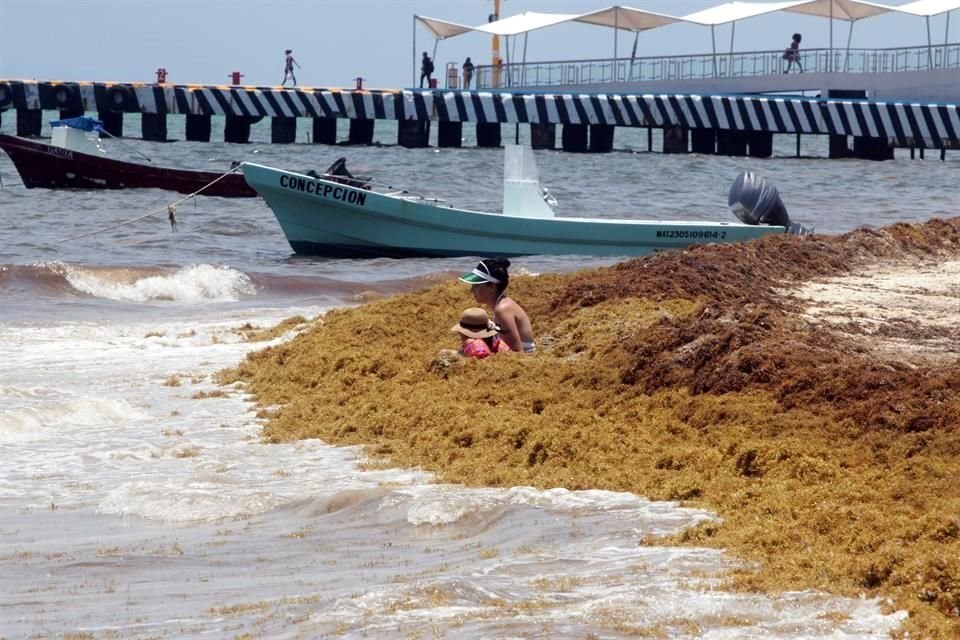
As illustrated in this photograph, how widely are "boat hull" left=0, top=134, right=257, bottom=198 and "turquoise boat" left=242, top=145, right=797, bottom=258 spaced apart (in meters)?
9.44

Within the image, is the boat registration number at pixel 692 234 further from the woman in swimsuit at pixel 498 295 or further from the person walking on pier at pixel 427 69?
the person walking on pier at pixel 427 69

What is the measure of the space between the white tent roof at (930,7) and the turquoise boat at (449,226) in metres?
35.4

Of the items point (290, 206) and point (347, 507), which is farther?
point (290, 206)

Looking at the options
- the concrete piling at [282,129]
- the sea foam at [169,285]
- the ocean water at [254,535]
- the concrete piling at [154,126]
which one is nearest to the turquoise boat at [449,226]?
the sea foam at [169,285]

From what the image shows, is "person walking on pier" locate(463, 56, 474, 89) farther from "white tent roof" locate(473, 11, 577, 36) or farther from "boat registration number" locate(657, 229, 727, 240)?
"boat registration number" locate(657, 229, 727, 240)

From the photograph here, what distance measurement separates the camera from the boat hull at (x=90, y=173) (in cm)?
3100

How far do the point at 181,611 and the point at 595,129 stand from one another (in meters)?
50.3

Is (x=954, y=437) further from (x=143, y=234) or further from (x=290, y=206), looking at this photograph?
(x=143, y=234)

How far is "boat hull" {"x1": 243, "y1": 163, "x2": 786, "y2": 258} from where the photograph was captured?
20406 mm

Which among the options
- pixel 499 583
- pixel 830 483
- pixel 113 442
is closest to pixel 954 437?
pixel 830 483

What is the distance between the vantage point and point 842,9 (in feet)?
179

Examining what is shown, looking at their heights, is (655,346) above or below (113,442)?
above

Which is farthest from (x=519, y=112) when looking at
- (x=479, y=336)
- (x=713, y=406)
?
(x=713, y=406)

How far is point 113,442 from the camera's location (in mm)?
8969
